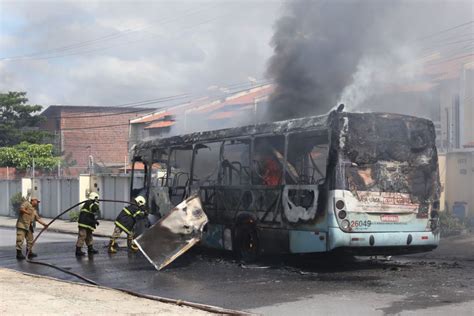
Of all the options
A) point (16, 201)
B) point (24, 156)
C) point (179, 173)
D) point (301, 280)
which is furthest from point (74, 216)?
point (301, 280)

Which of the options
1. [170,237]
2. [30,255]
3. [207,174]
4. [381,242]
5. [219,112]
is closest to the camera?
[381,242]

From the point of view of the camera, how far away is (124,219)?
44.0 ft

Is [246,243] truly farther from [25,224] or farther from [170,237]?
[25,224]

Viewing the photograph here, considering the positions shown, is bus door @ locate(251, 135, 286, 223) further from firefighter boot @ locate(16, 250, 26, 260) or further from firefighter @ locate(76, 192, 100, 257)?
firefighter boot @ locate(16, 250, 26, 260)

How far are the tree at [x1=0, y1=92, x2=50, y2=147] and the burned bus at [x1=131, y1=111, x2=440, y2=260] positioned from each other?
1366 inches

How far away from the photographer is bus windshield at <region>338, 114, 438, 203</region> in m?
9.59

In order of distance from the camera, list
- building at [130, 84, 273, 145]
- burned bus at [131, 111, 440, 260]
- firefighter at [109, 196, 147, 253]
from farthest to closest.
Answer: building at [130, 84, 273, 145]
firefighter at [109, 196, 147, 253]
burned bus at [131, 111, 440, 260]

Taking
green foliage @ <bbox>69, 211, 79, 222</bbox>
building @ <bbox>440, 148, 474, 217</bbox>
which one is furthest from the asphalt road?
green foliage @ <bbox>69, 211, 79, 222</bbox>

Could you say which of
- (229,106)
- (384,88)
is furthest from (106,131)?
(384,88)

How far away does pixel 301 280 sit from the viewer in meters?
9.41

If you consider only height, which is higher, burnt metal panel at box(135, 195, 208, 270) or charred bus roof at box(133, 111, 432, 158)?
charred bus roof at box(133, 111, 432, 158)

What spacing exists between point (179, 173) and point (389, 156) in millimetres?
4907

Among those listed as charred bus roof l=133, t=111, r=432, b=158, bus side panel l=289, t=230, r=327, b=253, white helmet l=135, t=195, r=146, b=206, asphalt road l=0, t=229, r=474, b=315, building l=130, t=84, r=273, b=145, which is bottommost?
asphalt road l=0, t=229, r=474, b=315

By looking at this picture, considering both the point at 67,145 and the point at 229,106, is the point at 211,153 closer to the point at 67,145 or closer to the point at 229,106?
the point at 229,106
